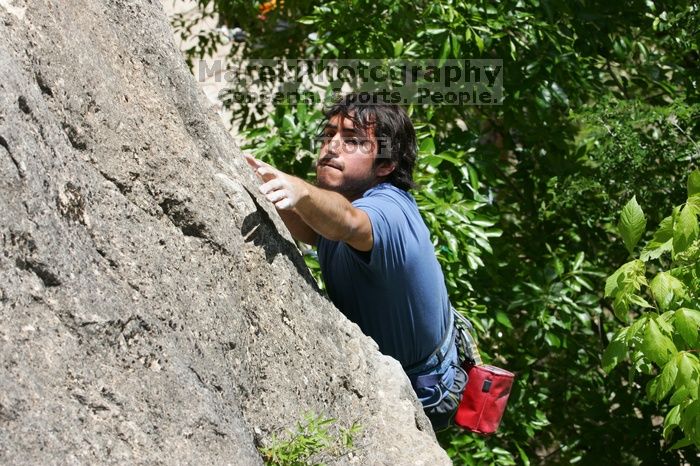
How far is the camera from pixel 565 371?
17.5 feet

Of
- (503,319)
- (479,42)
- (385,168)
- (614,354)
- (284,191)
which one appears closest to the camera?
(284,191)

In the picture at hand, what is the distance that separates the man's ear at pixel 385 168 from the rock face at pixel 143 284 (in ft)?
1.75

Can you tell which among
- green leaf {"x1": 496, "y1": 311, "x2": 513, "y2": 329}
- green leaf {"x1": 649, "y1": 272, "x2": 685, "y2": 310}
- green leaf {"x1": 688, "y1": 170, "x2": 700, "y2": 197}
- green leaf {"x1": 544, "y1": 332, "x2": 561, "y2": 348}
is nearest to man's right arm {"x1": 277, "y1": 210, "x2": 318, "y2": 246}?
green leaf {"x1": 649, "y1": 272, "x2": 685, "y2": 310}

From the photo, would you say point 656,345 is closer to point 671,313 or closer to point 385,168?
point 671,313

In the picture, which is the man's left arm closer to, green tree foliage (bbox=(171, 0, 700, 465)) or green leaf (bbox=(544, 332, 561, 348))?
green tree foliage (bbox=(171, 0, 700, 465))

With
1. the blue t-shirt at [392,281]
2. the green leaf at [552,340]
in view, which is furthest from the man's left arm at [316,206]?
the green leaf at [552,340]

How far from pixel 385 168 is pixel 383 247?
1.57ft

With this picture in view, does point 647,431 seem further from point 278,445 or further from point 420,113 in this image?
point 278,445

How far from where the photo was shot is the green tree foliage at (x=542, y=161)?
4523 millimetres

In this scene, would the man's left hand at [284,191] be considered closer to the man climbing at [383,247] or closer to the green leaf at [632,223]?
the man climbing at [383,247]

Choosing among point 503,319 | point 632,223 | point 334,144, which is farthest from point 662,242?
point 503,319

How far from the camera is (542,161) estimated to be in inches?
207

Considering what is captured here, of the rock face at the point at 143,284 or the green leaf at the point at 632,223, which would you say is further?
the green leaf at the point at 632,223

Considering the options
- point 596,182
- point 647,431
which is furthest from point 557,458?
point 596,182
